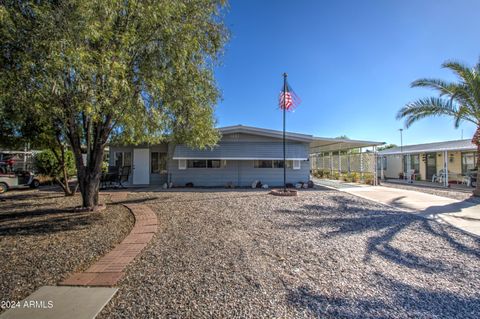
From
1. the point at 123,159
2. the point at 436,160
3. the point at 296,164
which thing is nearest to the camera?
the point at 296,164

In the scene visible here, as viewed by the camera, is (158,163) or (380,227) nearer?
(380,227)

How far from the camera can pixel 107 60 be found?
161 inches

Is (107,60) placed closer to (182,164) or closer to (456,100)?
(182,164)

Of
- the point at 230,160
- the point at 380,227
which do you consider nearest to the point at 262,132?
the point at 230,160

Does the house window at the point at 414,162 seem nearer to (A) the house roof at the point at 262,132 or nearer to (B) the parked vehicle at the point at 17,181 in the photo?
(A) the house roof at the point at 262,132

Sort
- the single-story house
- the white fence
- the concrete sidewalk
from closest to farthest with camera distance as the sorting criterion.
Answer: the concrete sidewalk → the single-story house → the white fence

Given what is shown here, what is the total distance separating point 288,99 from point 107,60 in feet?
26.4

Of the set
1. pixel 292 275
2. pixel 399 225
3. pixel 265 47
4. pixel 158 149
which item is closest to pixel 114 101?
pixel 292 275

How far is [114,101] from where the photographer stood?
15.7 ft

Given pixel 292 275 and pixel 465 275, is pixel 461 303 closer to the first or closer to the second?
pixel 465 275

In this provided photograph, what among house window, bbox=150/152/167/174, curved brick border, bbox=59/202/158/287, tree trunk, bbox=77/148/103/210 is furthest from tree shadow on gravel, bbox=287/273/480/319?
house window, bbox=150/152/167/174

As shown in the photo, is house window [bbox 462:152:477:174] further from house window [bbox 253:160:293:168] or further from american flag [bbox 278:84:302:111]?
american flag [bbox 278:84:302:111]

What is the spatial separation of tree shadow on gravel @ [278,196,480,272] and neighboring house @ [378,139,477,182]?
1191cm

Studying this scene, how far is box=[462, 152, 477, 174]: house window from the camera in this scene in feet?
52.7
